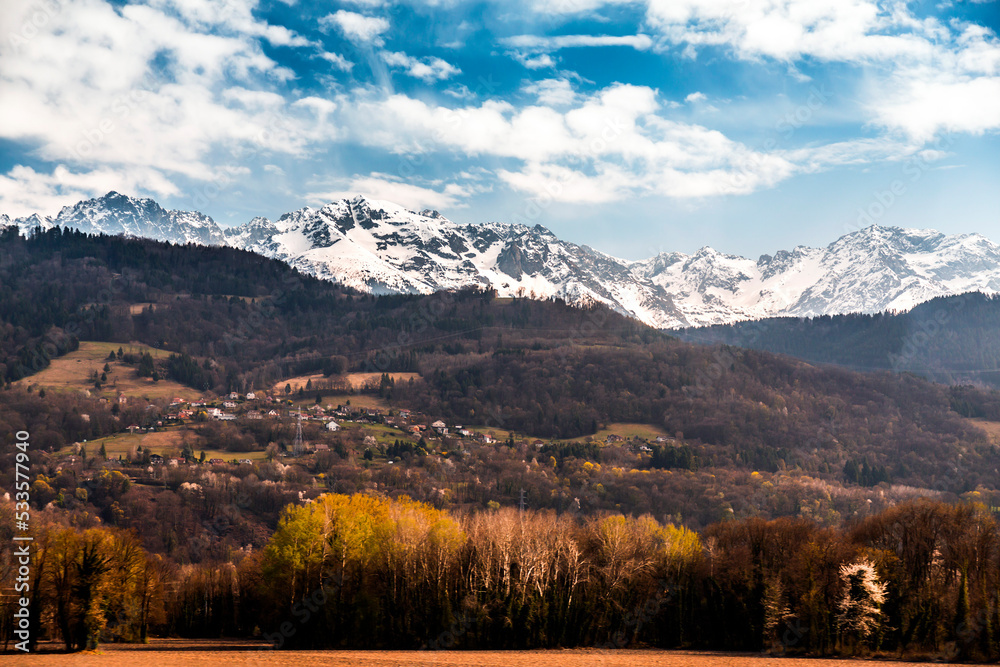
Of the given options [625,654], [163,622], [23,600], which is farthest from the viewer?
[163,622]

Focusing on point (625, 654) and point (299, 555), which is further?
point (299, 555)

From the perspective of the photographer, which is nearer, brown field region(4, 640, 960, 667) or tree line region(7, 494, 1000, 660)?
brown field region(4, 640, 960, 667)

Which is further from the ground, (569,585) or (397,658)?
(569,585)

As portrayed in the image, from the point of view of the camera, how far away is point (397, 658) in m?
59.4

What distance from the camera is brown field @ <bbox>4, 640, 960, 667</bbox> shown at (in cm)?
5488

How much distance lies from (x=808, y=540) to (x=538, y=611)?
93.9 ft

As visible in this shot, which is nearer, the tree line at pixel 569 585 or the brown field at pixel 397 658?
the brown field at pixel 397 658

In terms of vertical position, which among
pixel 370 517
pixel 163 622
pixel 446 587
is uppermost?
pixel 370 517

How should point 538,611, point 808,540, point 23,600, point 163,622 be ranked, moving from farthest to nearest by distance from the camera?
point 163,622, point 808,540, point 538,611, point 23,600

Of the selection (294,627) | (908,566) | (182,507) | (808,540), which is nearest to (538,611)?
(294,627)

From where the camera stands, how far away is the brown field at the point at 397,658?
54.9 meters

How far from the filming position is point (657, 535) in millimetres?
84750

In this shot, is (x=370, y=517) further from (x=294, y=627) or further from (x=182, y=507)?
(x=182, y=507)

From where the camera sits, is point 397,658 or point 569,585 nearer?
point 397,658
